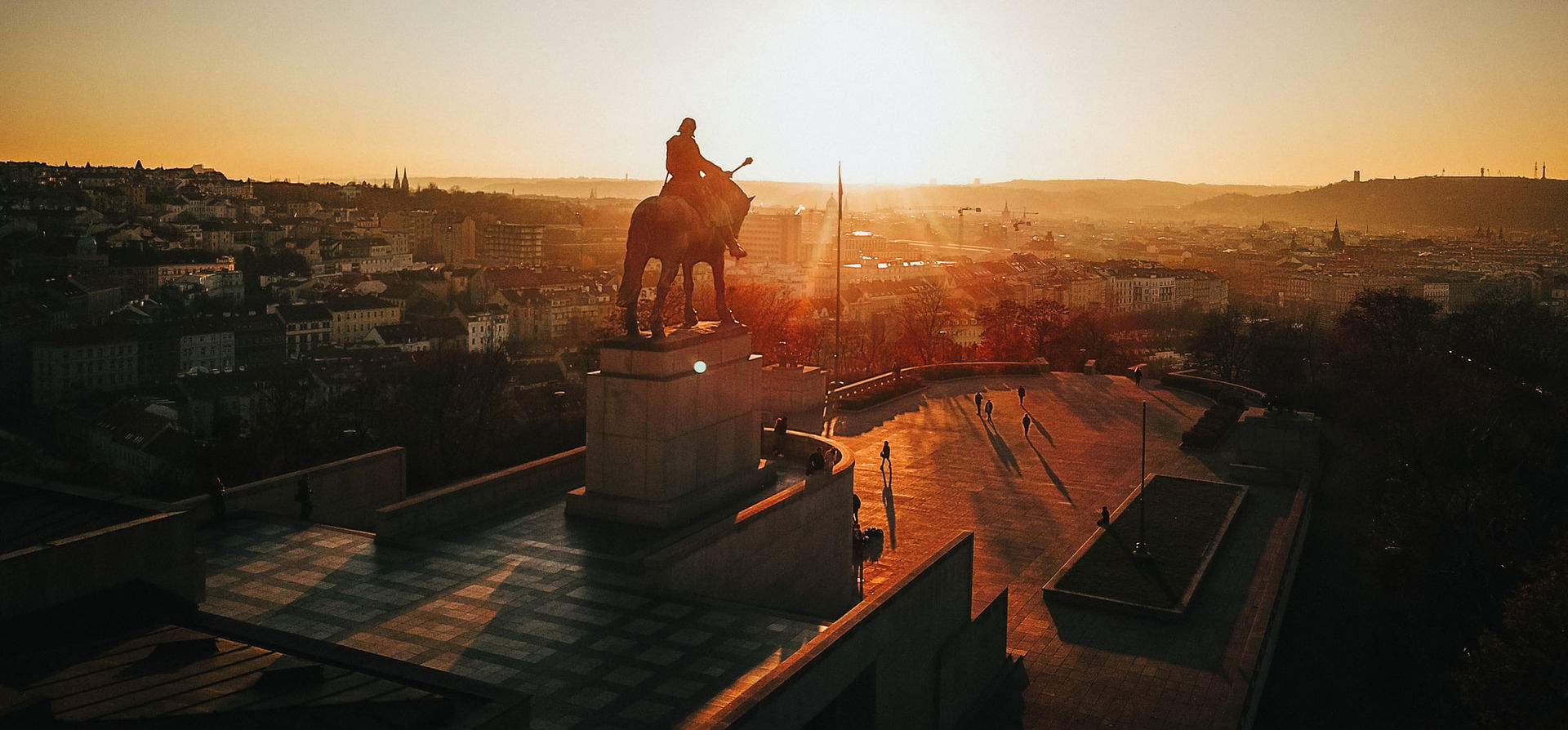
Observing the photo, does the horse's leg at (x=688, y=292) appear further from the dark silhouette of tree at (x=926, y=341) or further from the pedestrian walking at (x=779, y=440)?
the dark silhouette of tree at (x=926, y=341)

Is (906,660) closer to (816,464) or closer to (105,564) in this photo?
(816,464)

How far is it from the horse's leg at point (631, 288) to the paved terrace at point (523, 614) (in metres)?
2.95

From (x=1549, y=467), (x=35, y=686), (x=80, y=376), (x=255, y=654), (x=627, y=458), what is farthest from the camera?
(x=80, y=376)

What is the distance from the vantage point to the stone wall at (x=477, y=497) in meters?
14.8

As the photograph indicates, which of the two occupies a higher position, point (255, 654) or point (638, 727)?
point (255, 654)

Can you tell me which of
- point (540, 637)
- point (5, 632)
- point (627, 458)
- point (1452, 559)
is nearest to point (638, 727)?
point (540, 637)

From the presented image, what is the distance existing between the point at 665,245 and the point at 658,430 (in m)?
3.06

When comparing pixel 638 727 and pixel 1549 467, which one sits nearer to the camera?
pixel 638 727

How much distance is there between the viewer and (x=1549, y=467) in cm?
2283

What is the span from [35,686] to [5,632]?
1.48 meters

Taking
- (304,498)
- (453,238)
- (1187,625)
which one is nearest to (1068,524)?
(1187,625)

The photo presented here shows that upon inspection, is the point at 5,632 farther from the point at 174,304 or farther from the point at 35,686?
the point at 174,304

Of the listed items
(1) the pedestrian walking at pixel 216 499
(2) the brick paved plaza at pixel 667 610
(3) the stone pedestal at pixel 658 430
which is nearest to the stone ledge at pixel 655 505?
(3) the stone pedestal at pixel 658 430

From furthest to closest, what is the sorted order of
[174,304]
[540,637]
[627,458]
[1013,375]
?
[174,304] < [1013,375] < [627,458] < [540,637]
